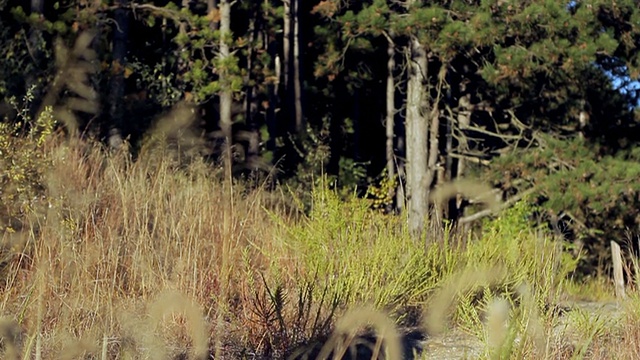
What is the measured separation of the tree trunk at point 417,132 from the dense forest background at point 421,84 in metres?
0.03

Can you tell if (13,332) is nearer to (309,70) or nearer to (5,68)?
(5,68)

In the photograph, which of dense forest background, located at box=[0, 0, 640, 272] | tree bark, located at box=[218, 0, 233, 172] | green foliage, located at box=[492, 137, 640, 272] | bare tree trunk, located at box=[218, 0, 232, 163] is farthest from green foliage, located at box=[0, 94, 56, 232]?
green foliage, located at box=[492, 137, 640, 272]

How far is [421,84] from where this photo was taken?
17734 millimetres

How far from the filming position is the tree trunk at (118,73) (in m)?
16.1

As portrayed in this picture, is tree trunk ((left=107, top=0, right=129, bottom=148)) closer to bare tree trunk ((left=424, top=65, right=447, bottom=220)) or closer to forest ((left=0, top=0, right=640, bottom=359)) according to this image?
Answer: forest ((left=0, top=0, right=640, bottom=359))

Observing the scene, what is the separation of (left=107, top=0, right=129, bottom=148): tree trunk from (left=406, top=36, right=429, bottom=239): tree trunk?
17.0 feet

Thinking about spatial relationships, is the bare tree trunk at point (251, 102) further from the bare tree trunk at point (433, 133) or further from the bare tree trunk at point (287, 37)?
the bare tree trunk at point (433, 133)

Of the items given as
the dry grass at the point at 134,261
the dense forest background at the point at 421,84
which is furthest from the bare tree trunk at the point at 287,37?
the dry grass at the point at 134,261

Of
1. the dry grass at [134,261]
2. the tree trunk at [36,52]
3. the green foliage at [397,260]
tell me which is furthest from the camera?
the tree trunk at [36,52]

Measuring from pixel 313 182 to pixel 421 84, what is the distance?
32.6ft

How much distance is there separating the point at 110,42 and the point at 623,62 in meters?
10.0

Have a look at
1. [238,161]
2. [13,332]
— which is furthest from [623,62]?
[13,332]

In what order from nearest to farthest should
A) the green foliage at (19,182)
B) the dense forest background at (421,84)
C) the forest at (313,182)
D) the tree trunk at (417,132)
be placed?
the forest at (313,182) < the green foliage at (19,182) < the dense forest background at (421,84) < the tree trunk at (417,132)

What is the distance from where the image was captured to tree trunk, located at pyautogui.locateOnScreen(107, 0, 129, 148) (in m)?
16.1
